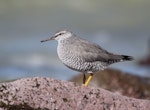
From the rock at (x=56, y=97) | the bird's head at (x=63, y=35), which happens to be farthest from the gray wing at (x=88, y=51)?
the rock at (x=56, y=97)

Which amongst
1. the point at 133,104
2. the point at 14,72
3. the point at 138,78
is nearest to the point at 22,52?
the point at 14,72

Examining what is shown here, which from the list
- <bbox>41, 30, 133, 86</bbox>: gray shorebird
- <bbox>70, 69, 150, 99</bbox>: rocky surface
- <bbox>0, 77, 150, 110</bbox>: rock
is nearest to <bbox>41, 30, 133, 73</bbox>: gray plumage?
<bbox>41, 30, 133, 86</bbox>: gray shorebird

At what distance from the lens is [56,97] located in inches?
520

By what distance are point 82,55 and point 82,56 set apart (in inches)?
1.1

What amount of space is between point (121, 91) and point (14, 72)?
11460mm

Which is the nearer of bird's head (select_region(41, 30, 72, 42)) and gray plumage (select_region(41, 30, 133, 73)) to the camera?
gray plumage (select_region(41, 30, 133, 73))

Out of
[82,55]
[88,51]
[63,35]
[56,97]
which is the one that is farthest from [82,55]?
[56,97]

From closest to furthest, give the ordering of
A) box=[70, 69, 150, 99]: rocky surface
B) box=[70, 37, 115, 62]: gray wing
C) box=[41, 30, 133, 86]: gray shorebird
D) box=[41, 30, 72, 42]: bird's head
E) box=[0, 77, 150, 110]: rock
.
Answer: box=[0, 77, 150, 110]: rock, box=[41, 30, 133, 86]: gray shorebird, box=[70, 37, 115, 62]: gray wing, box=[41, 30, 72, 42]: bird's head, box=[70, 69, 150, 99]: rocky surface

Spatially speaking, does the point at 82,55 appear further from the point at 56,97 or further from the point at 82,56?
the point at 56,97

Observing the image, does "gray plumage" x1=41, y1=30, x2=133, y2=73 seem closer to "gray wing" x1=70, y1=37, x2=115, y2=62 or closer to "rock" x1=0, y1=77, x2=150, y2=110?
"gray wing" x1=70, y1=37, x2=115, y2=62

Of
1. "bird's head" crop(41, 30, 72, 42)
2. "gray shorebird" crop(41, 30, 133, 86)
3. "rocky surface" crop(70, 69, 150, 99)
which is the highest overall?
"bird's head" crop(41, 30, 72, 42)

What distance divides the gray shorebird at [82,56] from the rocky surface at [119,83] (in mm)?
5510

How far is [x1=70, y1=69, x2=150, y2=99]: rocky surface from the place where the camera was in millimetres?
22609

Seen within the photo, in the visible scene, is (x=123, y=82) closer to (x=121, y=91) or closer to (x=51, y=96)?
(x=121, y=91)
